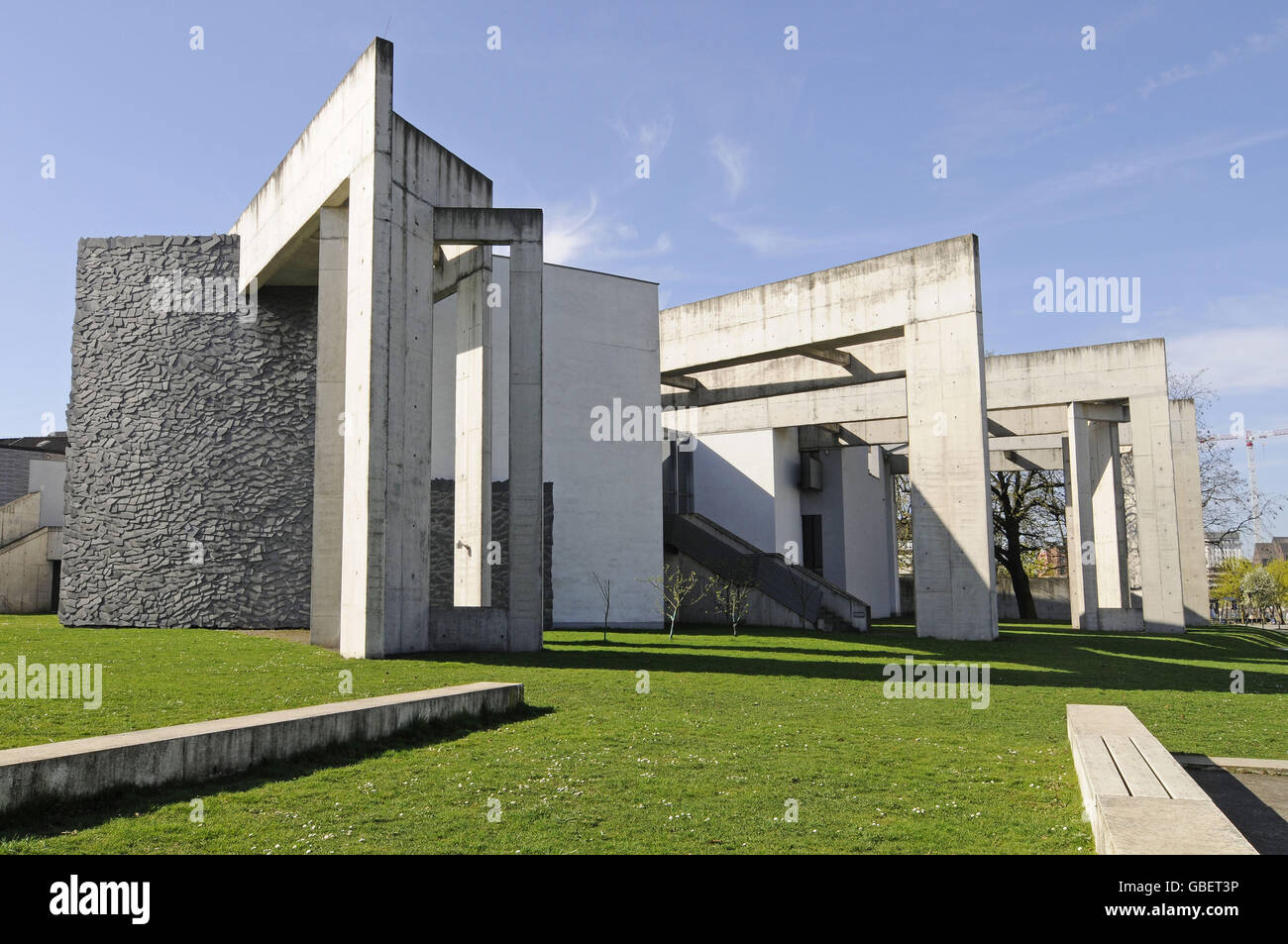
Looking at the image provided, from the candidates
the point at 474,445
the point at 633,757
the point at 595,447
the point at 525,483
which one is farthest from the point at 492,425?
the point at 633,757

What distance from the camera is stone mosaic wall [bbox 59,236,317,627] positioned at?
20969mm

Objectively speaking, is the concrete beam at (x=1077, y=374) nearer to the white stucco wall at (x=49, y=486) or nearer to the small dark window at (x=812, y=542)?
the small dark window at (x=812, y=542)

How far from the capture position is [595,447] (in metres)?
25.2

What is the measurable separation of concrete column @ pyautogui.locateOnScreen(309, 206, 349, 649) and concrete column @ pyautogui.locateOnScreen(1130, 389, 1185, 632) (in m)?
23.7

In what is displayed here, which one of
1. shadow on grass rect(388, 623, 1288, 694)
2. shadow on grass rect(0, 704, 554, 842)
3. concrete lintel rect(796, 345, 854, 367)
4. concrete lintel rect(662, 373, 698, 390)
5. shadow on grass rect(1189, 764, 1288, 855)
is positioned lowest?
shadow on grass rect(388, 623, 1288, 694)

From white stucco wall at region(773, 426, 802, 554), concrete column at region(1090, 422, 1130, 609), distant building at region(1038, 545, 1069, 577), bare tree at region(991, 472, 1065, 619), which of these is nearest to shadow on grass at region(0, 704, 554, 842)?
white stucco wall at region(773, 426, 802, 554)

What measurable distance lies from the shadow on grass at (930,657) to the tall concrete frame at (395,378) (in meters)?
1.09

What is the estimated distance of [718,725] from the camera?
29.4ft

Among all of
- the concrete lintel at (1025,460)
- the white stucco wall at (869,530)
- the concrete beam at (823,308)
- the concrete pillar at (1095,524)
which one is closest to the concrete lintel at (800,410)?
the white stucco wall at (869,530)

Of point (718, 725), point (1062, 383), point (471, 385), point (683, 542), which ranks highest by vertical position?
point (1062, 383)

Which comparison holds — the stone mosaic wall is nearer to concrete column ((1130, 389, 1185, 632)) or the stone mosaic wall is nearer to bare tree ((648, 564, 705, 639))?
bare tree ((648, 564, 705, 639))
